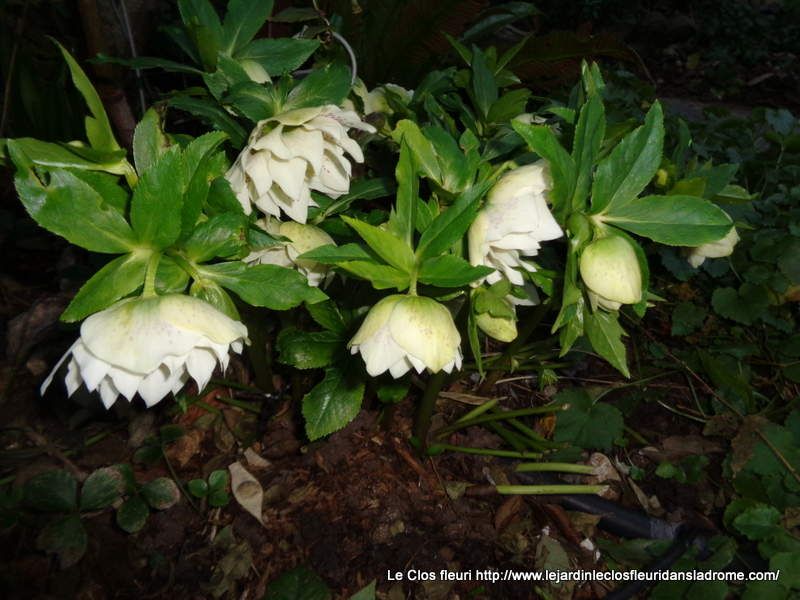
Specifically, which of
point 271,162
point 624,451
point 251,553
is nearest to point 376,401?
point 251,553

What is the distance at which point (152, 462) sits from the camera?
966 millimetres

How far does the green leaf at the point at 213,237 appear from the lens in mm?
521

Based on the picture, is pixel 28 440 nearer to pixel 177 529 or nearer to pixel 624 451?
pixel 177 529

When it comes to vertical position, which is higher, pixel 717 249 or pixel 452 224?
pixel 452 224

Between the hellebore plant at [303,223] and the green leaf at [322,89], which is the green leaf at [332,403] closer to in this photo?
the hellebore plant at [303,223]

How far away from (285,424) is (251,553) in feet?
0.72

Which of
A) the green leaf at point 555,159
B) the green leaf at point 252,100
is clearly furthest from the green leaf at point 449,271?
the green leaf at point 252,100

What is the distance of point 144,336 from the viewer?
1.49ft

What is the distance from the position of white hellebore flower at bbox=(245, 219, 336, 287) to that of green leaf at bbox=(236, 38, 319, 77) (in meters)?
0.18

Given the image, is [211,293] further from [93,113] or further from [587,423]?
[587,423]

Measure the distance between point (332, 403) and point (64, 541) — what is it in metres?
0.44

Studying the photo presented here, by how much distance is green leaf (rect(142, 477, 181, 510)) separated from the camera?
2.99 ft

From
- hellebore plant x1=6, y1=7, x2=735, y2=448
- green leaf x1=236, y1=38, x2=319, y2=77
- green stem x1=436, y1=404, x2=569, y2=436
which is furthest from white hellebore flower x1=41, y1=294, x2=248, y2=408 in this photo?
green stem x1=436, y1=404, x2=569, y2=436

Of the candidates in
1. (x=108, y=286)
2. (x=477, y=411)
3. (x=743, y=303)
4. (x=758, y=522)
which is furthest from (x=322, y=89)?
(x=743, y=303)
